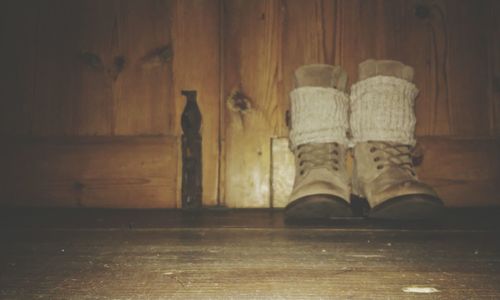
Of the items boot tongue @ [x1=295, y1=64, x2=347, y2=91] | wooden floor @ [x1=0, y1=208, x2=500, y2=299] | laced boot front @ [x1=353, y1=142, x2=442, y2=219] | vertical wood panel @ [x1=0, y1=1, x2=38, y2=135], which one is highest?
vertical wood panel @ [x1=0, y1=1, x2=38, y2=135]

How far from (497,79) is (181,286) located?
3.56 ft

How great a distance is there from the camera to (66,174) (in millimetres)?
1004

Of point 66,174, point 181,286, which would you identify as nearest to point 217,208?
point 66,174

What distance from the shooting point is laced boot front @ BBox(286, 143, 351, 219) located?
0.70 m

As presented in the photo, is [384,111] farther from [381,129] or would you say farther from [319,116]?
[319,116]

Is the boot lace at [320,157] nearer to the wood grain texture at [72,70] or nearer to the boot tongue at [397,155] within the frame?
the boot tongue at [397,155]

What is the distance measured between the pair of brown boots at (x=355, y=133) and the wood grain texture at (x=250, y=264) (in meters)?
0.15

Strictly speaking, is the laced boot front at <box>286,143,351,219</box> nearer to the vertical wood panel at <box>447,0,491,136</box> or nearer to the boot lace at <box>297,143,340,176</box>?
the boot lace at <box>297,143,340,176</box>

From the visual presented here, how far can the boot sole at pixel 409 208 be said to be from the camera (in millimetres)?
683

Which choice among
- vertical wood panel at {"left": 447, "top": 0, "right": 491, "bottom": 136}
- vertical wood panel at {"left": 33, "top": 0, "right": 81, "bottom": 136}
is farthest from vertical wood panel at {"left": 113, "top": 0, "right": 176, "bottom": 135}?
vertical wood panel at {"left": 447, "top": 0, "right": 491, "bottom": 136}

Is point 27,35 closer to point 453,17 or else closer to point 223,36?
point 223,36

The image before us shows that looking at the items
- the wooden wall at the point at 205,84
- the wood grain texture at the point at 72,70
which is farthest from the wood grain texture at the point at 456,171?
the wood grain texture at the point at 72,70

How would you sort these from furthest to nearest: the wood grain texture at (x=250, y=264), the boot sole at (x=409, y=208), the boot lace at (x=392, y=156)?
the boot lace at (x=392, y=156)
the boot sole at (x=409, y=208)
the wood grain texture at (x=250, y=264)

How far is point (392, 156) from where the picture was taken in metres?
0.80
